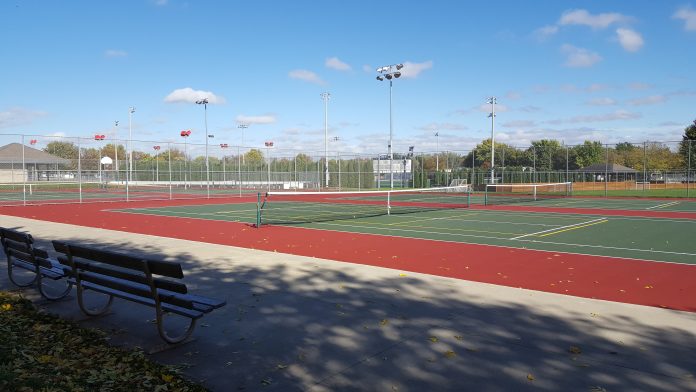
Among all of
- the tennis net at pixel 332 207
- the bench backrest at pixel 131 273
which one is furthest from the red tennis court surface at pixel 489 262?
the bench backrest at pixel 131 273

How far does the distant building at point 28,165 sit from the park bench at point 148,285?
83.2 feet

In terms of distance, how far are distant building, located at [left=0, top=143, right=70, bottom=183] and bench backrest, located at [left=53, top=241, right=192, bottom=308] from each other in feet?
82.9

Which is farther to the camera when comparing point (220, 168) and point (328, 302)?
point (220, 168)

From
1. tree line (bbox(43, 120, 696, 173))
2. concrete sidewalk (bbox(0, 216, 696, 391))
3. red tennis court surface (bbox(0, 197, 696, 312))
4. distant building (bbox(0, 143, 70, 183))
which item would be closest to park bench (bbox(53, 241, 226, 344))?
concrete sidewalk (bbox(0, 216, 696, 391))

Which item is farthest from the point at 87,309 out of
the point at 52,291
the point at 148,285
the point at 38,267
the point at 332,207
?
the point at 332,207

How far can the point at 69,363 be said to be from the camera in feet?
14.5

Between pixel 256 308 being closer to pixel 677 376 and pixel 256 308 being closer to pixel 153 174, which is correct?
pixel 677 376

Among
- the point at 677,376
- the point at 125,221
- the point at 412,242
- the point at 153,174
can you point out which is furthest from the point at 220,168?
the point at 677,376

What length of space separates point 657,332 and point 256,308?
456cm

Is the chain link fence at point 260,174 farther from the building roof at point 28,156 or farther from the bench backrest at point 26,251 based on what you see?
the bench backrest at point 26,251

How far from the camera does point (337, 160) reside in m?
52.0

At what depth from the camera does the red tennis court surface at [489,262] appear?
760cm

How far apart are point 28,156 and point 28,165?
5.30m

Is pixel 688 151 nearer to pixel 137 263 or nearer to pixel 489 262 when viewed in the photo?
pixel 489 262
